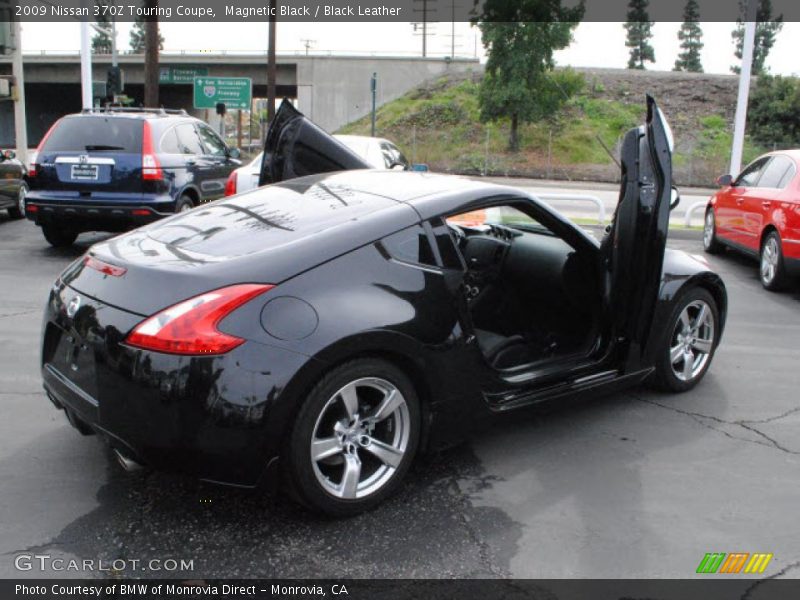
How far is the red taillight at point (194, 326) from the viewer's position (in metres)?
2.97

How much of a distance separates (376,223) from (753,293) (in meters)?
6.53

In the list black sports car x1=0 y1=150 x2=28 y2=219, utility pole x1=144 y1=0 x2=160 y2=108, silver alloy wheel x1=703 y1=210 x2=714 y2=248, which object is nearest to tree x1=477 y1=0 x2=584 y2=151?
utility pole x1=144 y1=0 x2=160 y2=108

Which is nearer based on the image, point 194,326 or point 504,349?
point 194,326

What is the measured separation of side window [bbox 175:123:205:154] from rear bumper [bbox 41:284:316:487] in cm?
755

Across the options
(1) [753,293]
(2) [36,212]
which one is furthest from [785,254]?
(2) [36,212]

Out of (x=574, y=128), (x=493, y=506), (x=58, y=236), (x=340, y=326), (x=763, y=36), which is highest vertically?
(x=763, y=36)

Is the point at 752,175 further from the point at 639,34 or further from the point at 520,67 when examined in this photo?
the point at 639,34

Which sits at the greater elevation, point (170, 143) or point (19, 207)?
point (170, 143)

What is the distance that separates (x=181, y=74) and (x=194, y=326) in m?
51.2

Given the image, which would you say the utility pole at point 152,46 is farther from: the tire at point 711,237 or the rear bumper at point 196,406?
the rear bumper at point 196,406

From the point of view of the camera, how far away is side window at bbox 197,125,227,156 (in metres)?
11.0

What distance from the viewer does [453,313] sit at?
3.62 metres

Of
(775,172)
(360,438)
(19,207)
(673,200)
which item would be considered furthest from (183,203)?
(360,438)

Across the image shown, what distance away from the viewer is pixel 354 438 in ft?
10.9
